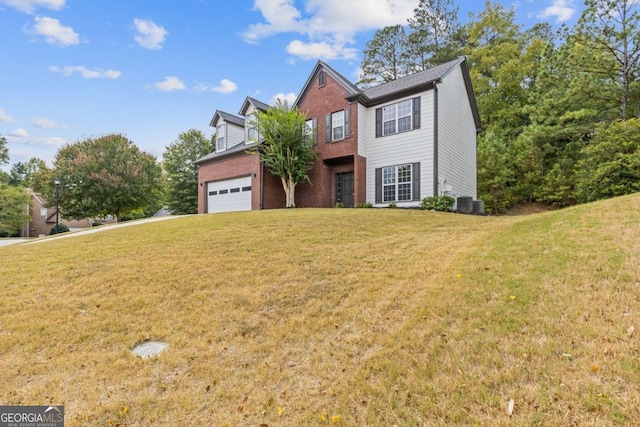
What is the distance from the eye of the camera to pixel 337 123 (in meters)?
16.0

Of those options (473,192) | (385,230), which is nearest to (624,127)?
(473,192)

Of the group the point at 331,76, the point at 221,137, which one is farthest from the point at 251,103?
the point at 331,76

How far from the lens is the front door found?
52.9 ft

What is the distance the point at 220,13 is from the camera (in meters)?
14.1

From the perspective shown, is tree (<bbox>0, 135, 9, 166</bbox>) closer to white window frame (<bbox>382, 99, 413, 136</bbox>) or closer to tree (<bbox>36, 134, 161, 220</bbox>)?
tree (<bbox>36, 134, 161, 220</bbox>)

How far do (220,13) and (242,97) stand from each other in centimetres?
532

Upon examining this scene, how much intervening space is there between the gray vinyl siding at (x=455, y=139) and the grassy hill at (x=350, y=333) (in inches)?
308

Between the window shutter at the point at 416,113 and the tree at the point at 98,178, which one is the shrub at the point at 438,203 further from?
the tree at the point at 98,178

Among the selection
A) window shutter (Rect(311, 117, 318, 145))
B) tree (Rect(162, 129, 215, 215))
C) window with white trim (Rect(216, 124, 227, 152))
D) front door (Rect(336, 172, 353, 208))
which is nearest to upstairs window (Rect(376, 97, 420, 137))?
front door (Rect(336, 172, 353, 208))

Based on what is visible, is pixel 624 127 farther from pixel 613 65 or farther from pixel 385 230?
pixel 385 230

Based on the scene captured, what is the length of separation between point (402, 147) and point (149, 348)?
1313 cm

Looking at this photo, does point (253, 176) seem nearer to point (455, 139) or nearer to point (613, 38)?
point (455, 139)

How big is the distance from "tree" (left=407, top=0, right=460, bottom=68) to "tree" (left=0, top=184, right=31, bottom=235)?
1592 inches

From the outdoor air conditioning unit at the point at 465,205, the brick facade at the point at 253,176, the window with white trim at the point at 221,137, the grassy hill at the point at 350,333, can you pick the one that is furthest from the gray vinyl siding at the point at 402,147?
the window with white trim at the point at 221,137
